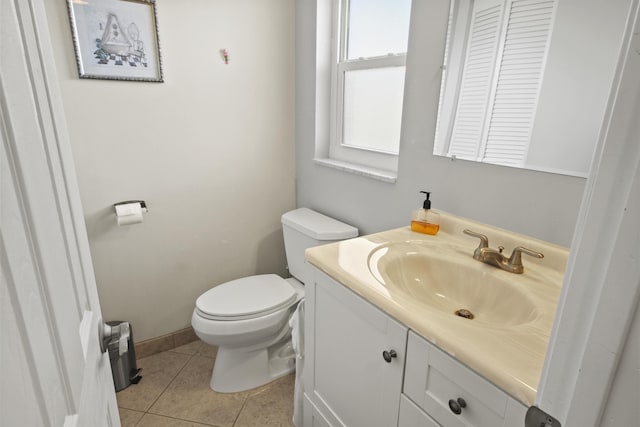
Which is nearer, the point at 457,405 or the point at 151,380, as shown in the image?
the point at 457,405

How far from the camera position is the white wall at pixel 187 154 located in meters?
1.58

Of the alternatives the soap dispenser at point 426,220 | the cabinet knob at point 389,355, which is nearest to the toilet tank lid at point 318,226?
the soap dispenser at point 426,220

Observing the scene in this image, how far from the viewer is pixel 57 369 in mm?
449

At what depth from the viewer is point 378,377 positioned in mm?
924

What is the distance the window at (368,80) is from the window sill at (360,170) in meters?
0.04

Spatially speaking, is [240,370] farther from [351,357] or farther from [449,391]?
[449,391]

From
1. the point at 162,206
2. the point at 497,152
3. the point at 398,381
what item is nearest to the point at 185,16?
the point at 162,206

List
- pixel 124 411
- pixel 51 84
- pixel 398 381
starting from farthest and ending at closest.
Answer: pixel 124 411 < pixel 398 381 < pixel 51 84

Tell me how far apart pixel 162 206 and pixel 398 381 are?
4.74ft

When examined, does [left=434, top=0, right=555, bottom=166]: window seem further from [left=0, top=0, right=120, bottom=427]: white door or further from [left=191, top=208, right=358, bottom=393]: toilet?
[left=0, top=0, right=120, bottom=427]: white door

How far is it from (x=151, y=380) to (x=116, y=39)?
1632mm

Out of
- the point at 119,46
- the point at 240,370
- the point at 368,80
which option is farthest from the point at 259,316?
the point at 119,46

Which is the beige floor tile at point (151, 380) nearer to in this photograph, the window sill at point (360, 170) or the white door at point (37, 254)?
the white door at point (37, 254)

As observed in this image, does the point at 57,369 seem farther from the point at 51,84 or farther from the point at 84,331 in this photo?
the point at 51,84
